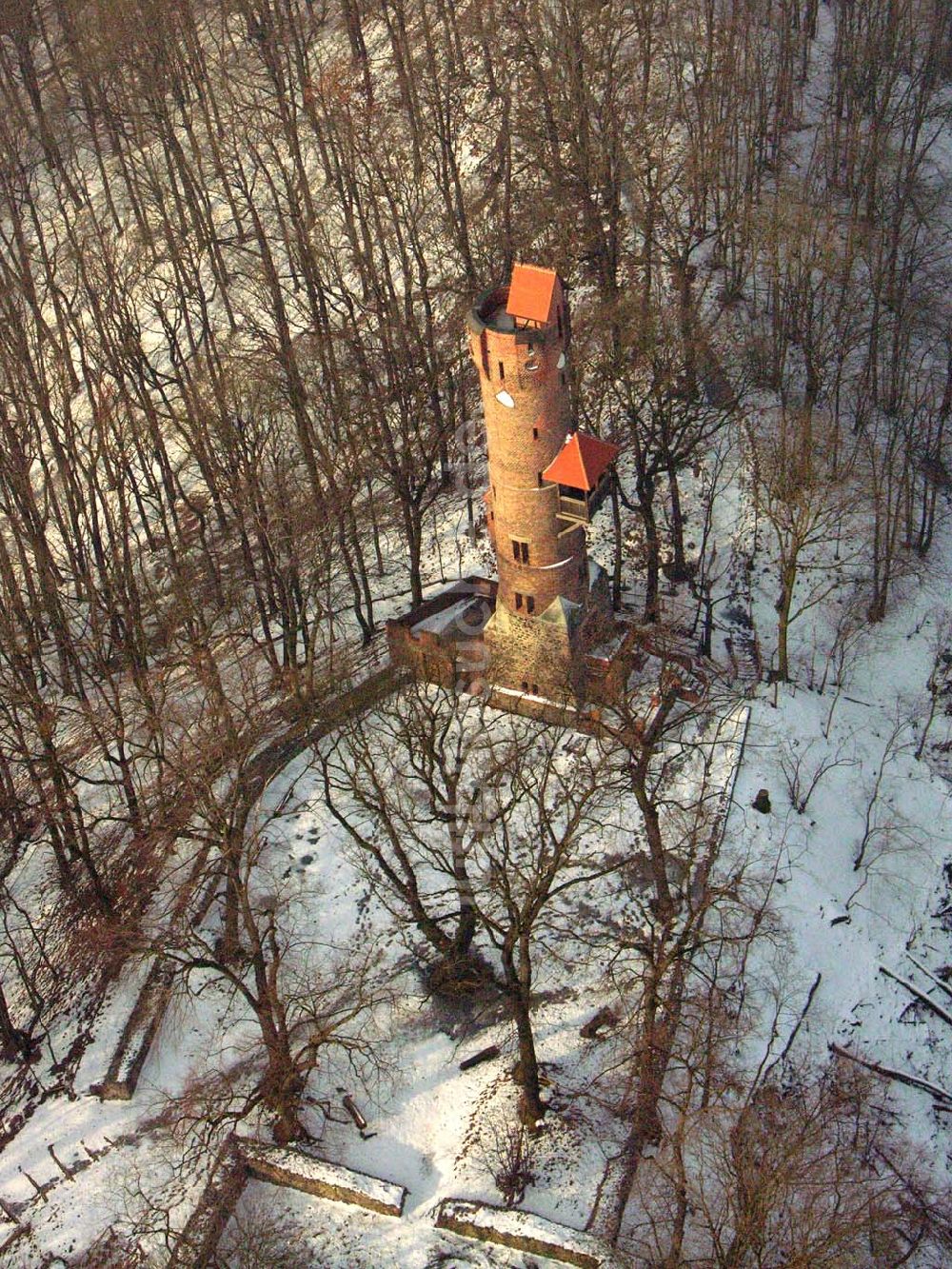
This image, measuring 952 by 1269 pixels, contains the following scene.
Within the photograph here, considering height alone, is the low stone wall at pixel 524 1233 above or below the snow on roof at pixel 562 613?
below

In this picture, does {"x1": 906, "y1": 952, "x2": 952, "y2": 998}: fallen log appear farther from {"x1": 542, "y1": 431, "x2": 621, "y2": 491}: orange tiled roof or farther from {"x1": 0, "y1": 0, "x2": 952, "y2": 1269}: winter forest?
{"x1": 542, "y1": 431, "x2": 621, "y2": 491}: orange tiled roof

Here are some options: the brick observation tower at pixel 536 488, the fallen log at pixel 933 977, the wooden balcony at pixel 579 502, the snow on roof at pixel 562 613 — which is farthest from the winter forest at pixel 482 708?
the wooden balcony at pixel 579 502

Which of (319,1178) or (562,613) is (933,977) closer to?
(562,613)

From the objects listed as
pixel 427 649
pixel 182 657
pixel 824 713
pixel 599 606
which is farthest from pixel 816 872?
pixel 182 657

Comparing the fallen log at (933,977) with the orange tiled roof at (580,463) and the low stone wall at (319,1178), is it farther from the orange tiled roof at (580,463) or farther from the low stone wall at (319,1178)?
the orange tiled roof at (580,463)

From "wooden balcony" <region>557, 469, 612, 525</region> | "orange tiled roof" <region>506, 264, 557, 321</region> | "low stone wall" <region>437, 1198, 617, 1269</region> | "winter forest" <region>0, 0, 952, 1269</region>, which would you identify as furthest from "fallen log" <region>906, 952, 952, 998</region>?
"orange tiled roof" <region>506, 264, 557, 321</region>

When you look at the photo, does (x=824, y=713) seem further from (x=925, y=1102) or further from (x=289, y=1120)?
(x=289, y=1120)

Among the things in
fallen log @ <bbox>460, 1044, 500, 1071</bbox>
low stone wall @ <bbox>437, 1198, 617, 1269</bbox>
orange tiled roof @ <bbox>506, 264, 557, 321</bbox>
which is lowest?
low stone wall @ <bbox>437, 1198, 617, 1269</bbox>
